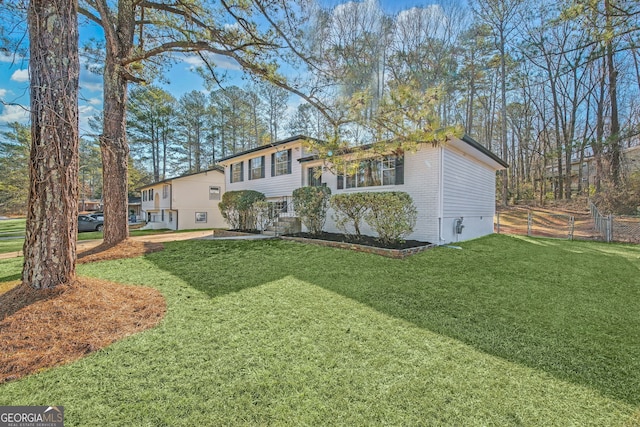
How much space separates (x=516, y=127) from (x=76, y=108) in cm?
3027

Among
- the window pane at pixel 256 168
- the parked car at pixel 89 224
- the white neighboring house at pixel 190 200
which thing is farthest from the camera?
the white neighboring house at pixel 190 200

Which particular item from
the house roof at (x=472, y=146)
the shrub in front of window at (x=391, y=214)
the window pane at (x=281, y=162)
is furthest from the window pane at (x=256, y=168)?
the shrub in front of window at (x=391, y=214)

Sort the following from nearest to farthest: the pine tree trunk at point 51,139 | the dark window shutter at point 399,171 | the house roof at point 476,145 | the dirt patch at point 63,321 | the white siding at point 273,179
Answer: the dirt patch at point 63,321 → the pine tree trunk at point 51,139 → the house roof at point 476,145 → the dark window shutter at point 399,171 → the white siding at point 273,179

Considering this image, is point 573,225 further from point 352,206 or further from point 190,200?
point 190,200

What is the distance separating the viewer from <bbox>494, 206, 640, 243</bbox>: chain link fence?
33.5 ft

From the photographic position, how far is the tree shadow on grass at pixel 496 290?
259 cm

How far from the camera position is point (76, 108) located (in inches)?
133

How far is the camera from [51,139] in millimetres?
3135

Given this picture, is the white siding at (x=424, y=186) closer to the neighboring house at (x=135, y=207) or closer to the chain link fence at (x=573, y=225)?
the chain link fence at (x=573, y=225)

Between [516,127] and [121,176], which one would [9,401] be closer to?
[121,176]

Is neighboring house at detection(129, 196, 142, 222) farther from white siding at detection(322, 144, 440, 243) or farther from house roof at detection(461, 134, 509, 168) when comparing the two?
house roof at detection(461, 134, 509, 168)

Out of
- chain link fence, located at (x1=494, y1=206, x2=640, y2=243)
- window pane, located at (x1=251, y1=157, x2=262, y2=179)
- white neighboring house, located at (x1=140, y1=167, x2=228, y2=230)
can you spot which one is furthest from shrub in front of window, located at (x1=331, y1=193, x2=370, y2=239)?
white neighboring house, located at (x1=140, y1=167, x2=228, y2=230)

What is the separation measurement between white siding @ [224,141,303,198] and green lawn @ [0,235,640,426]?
26.7 feet

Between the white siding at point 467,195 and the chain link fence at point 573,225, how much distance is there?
155cm
